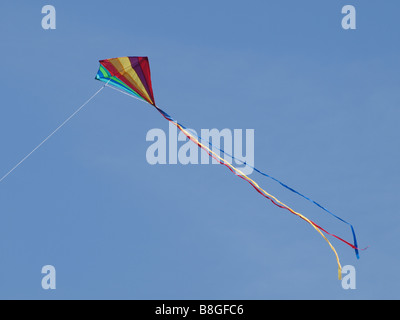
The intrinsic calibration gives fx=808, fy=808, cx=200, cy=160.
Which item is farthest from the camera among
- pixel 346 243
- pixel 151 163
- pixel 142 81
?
pixel 151 163

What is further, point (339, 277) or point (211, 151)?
point (211, 151)

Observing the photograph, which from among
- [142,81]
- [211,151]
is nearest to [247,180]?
[211,151]

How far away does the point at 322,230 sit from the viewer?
1981cm

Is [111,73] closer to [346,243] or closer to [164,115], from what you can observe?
[164,115]

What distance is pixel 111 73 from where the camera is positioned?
2391 cm

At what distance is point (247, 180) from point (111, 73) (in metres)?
5.94
